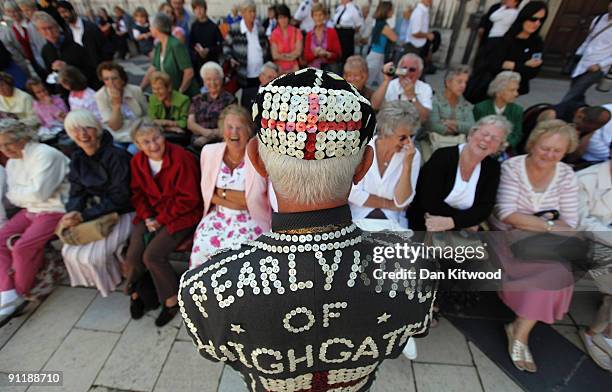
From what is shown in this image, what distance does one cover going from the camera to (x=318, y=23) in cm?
525

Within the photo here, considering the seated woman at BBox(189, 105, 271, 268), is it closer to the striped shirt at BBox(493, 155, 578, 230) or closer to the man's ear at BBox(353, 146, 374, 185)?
the man's ear at BBox(353, 146, 374, 185)

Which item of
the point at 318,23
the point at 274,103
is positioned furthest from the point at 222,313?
the point at 318,23

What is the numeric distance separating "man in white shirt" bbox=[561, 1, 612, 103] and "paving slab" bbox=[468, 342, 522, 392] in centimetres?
389

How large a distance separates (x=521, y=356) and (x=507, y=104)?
8.71ft

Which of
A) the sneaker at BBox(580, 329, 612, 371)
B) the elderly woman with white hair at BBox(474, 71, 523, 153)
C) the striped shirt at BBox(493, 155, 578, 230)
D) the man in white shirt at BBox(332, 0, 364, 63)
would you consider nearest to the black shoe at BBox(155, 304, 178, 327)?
the striped shirt at BBox(493, 155, 578, 230)

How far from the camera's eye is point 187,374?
2.57 m

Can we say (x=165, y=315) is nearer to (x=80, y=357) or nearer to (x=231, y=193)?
(x=80, y=357)

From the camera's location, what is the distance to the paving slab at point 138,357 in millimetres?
2535

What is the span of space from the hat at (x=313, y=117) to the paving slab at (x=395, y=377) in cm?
215

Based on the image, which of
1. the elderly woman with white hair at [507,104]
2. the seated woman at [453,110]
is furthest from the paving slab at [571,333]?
the seated woman at [453,110]

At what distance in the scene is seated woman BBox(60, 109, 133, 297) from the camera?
2.96 metres

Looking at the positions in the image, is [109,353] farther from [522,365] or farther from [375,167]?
[522,365]

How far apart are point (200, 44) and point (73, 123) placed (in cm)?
334

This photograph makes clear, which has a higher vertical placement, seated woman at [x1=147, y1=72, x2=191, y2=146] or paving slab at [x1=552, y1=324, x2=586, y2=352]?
seated woman at [x1=147, y1=72, x2=191, y2=146]
